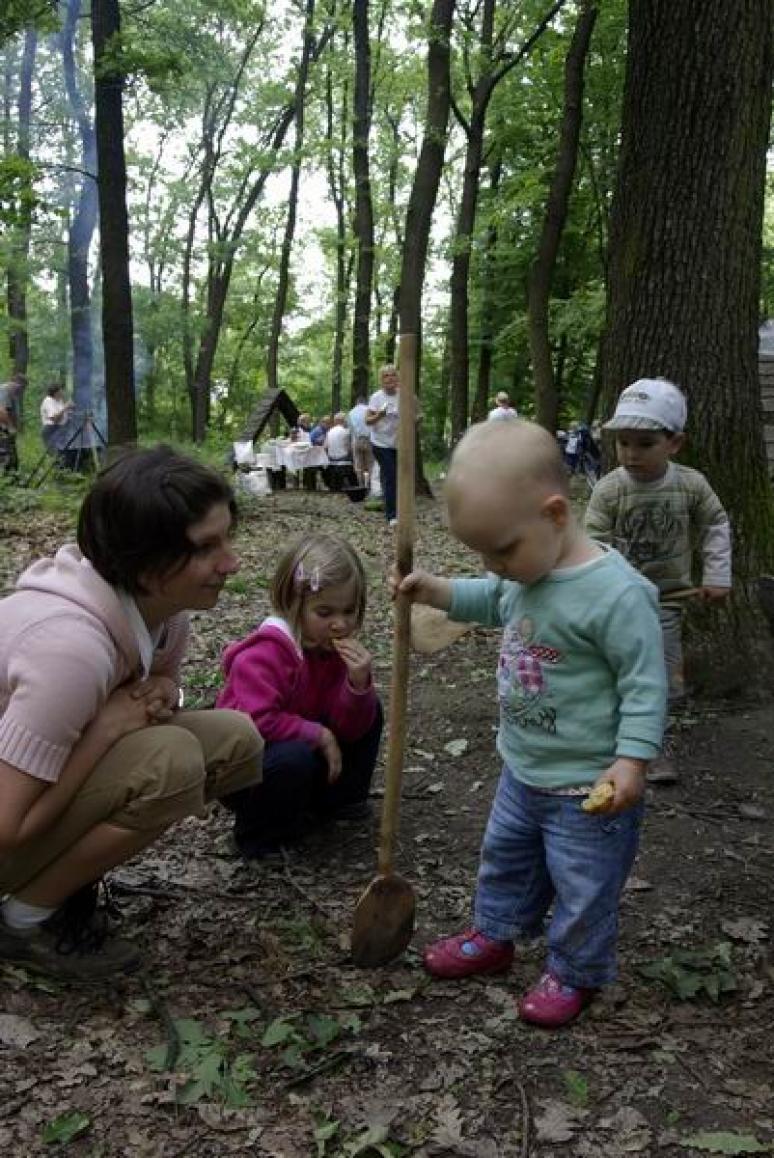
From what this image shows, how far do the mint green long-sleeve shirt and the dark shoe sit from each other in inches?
44.5

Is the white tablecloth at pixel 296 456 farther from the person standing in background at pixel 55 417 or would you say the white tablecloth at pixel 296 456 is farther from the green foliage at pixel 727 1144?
the green foliage at pixel 727 1144

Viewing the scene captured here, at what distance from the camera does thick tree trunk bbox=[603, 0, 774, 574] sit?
4.06 meters

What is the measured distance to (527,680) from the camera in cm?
223

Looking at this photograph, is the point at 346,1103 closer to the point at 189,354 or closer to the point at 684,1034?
the point at 684,1034

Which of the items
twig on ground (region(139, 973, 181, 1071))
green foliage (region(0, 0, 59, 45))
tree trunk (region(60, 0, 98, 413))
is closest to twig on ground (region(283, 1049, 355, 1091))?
twig on ground (region(139, 973, 181, 1071))

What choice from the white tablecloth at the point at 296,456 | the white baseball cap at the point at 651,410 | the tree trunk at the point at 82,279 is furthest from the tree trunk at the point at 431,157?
the tree trunk at the point at 82,279

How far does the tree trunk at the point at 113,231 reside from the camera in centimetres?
983

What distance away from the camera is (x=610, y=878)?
221 centimetres

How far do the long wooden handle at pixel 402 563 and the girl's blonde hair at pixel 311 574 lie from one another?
572 millimetres

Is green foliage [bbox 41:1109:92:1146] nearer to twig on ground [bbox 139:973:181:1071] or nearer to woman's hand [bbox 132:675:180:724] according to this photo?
twig on ground [bbox 139:973:181:1071]

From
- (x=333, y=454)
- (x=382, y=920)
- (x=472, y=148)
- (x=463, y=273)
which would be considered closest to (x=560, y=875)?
(x=382, y=920)

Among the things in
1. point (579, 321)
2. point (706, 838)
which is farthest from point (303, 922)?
point (579, 321)

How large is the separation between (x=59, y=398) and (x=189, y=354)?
17974mm

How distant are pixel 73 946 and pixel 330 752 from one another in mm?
953
